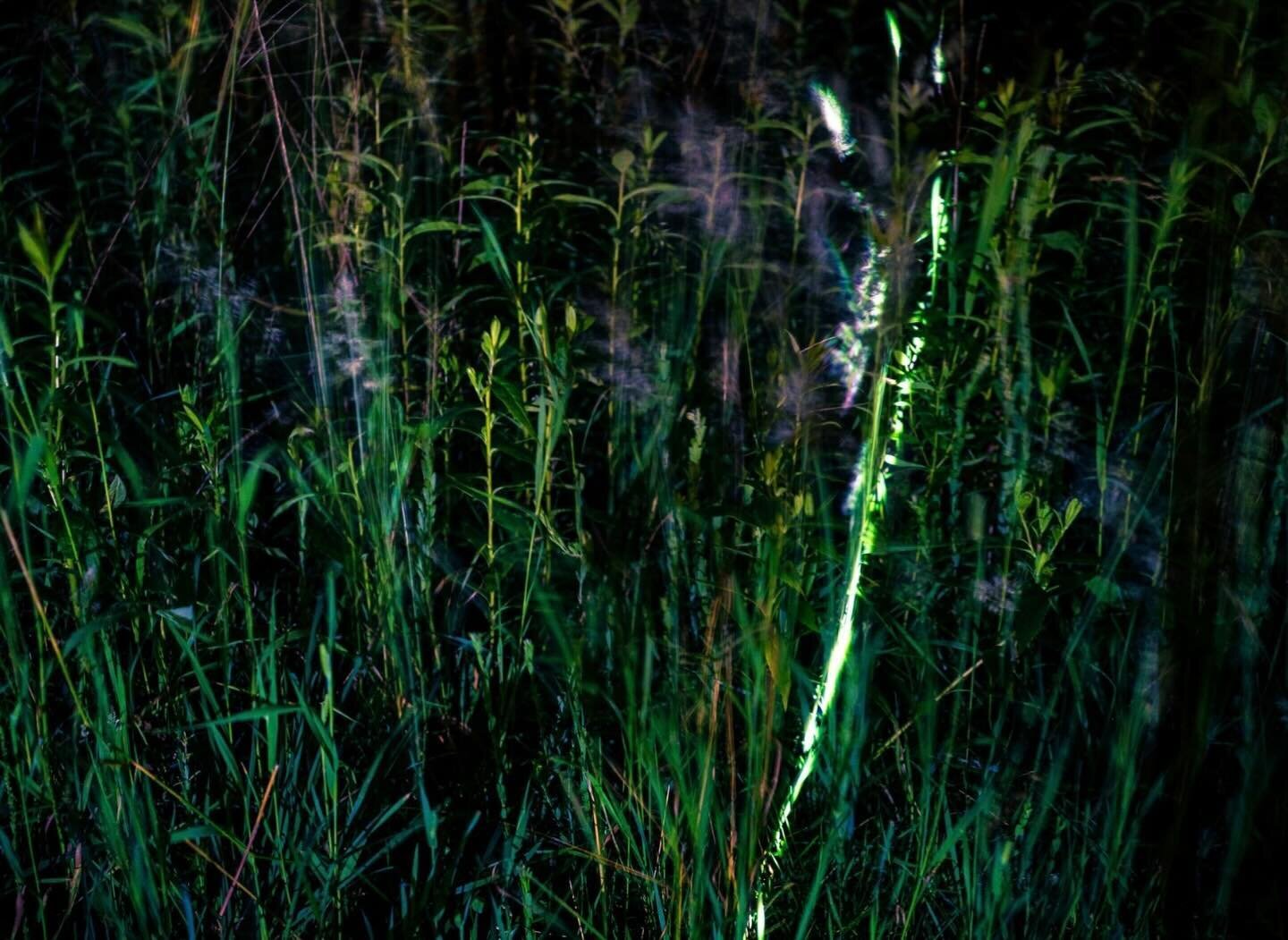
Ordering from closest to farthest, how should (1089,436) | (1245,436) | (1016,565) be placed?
1. (1245,436)
2. (1016,565)
3. (1089,436)

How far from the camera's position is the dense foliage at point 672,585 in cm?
128

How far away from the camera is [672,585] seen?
4.81ft

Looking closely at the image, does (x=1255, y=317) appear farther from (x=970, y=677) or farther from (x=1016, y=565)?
(x=970, y=677)

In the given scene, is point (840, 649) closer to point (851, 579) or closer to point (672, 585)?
point (851, 579)

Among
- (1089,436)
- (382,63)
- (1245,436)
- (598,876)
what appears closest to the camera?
(598,876)

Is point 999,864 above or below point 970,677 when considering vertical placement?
below

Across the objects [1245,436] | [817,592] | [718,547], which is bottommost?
[817,592]

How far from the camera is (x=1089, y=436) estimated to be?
211 cm

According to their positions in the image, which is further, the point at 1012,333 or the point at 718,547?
the point at 1012,333

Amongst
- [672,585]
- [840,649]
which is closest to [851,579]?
[840,649]

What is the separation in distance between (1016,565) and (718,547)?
1.58 ft

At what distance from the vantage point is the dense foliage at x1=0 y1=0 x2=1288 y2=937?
1281mm

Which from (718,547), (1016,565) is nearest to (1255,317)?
(1016,565)

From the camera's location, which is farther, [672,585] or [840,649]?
[672,585]
